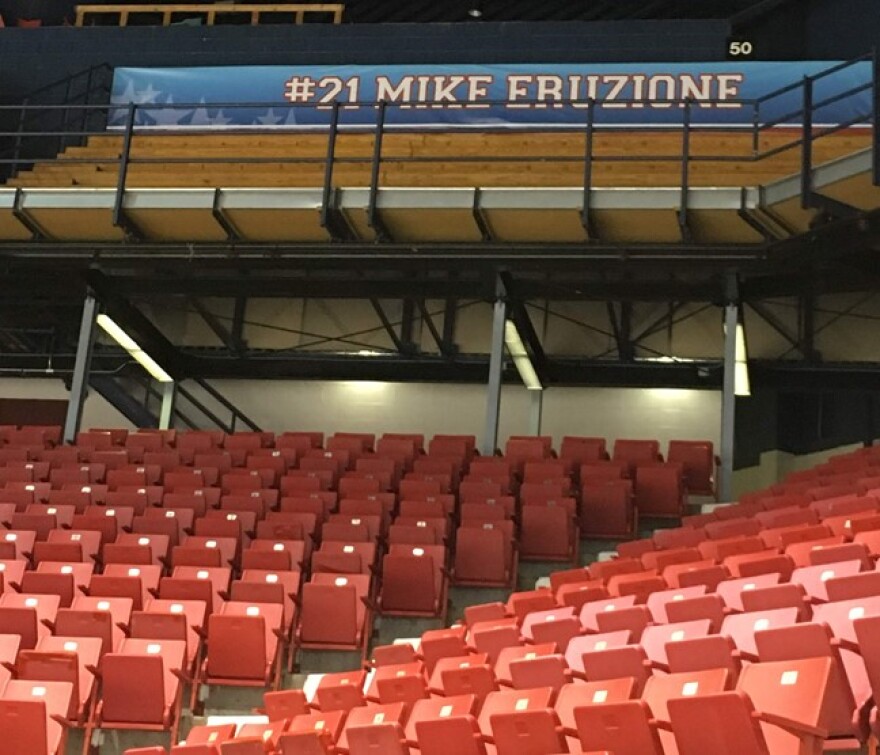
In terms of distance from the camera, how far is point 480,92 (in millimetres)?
16359

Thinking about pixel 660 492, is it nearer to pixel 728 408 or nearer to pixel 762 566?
pixel 728 408

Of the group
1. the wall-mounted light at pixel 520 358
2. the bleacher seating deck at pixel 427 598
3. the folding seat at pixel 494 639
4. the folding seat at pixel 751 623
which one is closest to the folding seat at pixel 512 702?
the bleacher seating deck at pixel 427 598

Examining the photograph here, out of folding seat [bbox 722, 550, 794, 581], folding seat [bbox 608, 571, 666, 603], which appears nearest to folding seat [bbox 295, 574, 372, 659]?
folding seat [bbox 608, 571, 666, 603]

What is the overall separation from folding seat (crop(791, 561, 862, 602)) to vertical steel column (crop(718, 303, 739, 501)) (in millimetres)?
5746

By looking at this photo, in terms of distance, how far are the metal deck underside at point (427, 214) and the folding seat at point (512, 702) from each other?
6.95 metres

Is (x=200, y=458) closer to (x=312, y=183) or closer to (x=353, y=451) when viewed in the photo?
(x=353, y=451)

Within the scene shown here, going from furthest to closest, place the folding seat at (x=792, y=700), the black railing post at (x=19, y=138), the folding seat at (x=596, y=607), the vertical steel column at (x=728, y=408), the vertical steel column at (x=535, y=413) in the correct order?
the black railing post at (x=19, y=138), the vertical steel column at (x=535, y=413), the vertical steel column at (x=728, y=408), the folding seat at (x=596, y=607), the folding seat at (x=792, y=700)

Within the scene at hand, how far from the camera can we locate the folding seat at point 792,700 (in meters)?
4.46

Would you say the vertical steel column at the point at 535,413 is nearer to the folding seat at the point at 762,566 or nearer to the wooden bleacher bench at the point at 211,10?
the wooden bleacher bench at the point at 211,10

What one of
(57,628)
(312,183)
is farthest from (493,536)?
(312,183)

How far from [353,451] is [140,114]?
6633mm

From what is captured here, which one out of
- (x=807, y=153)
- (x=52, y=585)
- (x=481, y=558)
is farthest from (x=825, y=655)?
(x=807, y=153)

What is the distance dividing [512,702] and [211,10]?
15589mm

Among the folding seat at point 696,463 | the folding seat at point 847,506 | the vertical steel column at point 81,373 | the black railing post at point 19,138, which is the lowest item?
the folding seat at point 847,506
